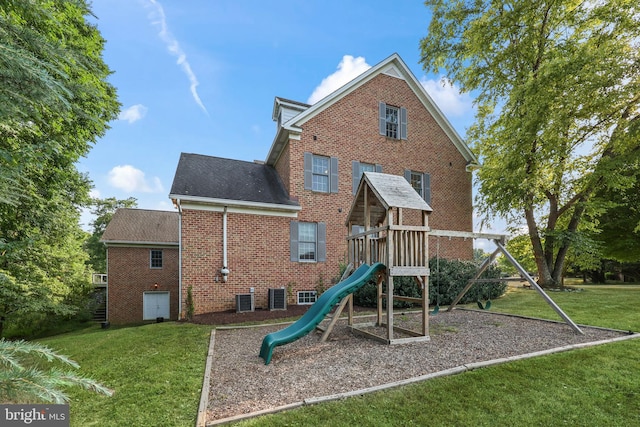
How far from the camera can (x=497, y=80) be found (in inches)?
593

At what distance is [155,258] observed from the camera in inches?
697

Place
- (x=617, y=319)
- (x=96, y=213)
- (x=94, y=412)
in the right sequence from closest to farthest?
(x=94, y=412), (x=617, y=319), (x=96, y=213)

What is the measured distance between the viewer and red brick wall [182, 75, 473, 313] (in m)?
10.4

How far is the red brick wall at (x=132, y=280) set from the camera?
16.6 m

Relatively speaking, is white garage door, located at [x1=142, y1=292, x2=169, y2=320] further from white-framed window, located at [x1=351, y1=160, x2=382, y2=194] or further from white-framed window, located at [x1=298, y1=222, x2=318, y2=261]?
white-framed window, located at [x1=351, y1=160, x2=382, y2=194]

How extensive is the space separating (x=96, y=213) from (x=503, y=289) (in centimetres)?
3577

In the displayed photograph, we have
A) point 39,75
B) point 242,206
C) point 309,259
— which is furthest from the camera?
point 309,259

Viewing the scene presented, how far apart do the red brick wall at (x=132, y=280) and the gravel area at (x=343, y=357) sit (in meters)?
12.2

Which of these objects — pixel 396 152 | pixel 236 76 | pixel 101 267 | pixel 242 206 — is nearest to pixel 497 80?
pixel 396 152

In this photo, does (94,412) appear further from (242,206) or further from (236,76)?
(236,76)

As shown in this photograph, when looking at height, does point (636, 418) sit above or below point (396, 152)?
below

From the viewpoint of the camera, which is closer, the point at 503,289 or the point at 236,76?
the point at 236,76

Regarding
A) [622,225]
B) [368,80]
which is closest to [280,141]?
[368,80]

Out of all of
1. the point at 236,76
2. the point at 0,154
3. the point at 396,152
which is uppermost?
the point at 236,76
